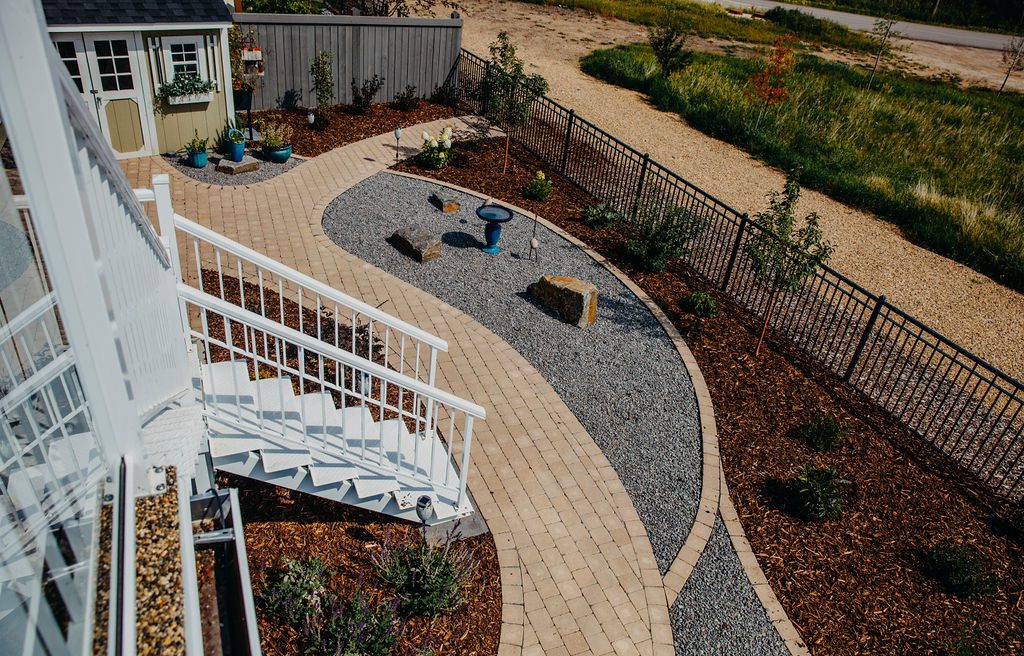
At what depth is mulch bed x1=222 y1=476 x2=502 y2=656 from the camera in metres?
A: 5.48

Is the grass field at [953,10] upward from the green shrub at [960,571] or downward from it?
upward

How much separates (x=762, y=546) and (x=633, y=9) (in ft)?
115

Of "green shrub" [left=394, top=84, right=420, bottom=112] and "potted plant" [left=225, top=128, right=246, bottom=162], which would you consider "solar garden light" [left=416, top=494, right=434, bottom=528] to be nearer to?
"potted plant" [left=225, top=128, right=246, bottom=162]

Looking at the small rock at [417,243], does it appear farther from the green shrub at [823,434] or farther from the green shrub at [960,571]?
the green shrub at [960,571]

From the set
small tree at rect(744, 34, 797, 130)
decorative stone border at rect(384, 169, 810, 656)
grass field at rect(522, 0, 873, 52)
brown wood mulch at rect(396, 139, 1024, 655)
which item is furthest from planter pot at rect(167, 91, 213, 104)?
grass field at rect(522, 0, 873, 52)

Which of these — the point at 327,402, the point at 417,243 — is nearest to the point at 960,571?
the point at 327,402

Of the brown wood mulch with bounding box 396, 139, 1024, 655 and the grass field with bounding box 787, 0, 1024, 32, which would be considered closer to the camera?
the brown wood mulch with bounding box 396, 139, 1024, 655

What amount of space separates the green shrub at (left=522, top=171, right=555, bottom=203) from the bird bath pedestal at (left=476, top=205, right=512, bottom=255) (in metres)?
1.96

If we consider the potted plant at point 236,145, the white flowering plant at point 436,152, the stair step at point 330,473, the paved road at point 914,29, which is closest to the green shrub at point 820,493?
the stair step at point 330,473

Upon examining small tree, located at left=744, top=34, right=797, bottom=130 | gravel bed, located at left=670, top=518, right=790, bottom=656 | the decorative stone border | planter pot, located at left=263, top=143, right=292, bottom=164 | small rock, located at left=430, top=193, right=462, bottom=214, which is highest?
small tree, located at left=744, top=34, right=797, bottom=130

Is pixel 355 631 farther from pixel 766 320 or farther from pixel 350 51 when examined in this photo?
pixel 350 51

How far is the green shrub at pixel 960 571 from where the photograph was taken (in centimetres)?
654

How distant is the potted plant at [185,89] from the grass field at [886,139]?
1259 centimetres

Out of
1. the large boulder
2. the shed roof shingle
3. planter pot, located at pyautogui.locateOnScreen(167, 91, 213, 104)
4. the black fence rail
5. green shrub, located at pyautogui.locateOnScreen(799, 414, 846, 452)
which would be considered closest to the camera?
green shrub, located at pyautogui.locateOnScreen(799, 414, 846, 452)
